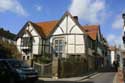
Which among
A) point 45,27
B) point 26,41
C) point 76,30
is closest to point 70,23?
Answer: point 76,30

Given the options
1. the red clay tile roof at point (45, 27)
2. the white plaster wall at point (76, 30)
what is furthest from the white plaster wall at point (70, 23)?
the red clay tile roof at point (45, 27)

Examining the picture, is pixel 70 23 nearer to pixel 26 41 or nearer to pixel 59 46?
pixel 59 46

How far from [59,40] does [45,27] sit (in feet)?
19.9

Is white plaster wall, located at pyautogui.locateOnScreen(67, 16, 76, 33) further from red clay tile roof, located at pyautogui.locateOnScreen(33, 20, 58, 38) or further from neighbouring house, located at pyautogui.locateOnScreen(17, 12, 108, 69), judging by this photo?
red clay tile roof, located at pyautogui.locateOnScreen(33, 20, 58, 38)

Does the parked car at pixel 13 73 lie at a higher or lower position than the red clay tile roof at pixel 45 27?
lower

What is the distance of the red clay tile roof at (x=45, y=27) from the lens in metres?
48.1

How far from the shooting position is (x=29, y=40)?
157ft

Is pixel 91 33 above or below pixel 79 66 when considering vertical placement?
above

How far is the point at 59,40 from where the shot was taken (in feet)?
150

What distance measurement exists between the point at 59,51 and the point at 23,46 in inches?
267

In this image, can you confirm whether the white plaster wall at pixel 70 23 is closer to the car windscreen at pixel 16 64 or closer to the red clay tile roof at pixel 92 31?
the red clay tile roof at pixel 92 31

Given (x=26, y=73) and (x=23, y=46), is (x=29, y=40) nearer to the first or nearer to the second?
(x=23, y=46)

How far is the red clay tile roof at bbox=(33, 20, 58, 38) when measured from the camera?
48056 millimetres

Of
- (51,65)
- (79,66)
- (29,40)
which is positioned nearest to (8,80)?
(51,65)
